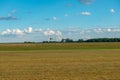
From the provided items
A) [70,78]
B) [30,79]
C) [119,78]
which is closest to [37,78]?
[30,79]

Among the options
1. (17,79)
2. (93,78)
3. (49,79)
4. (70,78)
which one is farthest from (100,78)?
(17,79)

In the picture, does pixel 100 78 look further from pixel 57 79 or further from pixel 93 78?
pixel 57 79

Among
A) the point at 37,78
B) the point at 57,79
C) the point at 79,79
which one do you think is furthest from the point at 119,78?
the point at 37,78

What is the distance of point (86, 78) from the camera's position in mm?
20719

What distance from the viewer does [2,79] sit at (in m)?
20.5

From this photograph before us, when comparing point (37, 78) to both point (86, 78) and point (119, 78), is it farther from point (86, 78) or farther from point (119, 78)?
point (119, 78)

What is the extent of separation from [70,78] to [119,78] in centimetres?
309

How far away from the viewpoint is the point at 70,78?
2081 centimetres

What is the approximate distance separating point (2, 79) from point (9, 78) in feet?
1.99

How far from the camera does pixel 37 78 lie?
2089cm

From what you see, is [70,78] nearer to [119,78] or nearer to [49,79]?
[49,79]

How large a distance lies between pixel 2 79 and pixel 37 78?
2205 millimetres

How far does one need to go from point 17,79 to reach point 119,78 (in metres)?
6.40

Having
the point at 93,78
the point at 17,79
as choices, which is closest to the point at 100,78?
the point at 93,78
